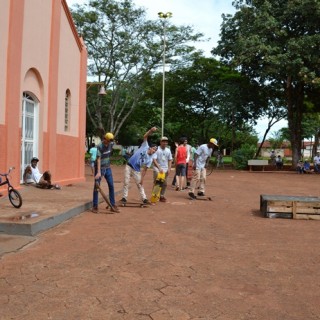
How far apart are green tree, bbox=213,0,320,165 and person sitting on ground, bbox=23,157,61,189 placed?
1650cm

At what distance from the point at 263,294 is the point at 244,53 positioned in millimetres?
22835

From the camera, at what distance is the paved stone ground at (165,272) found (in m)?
3.65

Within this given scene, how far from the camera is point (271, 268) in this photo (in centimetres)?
491

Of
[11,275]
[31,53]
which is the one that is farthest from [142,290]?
[31,53]

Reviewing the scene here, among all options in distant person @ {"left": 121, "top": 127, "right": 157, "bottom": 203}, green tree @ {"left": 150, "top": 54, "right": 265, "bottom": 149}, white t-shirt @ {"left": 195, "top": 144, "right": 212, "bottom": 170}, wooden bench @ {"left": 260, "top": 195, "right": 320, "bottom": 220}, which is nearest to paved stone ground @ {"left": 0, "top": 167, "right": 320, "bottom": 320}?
wooden bench @ {"left": 260, "top": 195, "right": 320, "bottom": 220}

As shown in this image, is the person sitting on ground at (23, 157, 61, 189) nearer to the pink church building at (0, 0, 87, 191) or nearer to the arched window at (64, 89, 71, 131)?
the pink church building at (0, 0, 87, 191)

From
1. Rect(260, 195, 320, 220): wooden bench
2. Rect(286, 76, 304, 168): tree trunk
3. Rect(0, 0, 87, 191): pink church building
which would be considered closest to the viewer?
Rect(260, 195, 320, 220): wooden bench

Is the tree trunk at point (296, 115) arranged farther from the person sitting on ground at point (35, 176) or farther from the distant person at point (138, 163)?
the distant person at point (138, 163)

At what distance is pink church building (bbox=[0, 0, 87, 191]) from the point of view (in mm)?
10312

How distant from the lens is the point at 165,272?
15.3 feet

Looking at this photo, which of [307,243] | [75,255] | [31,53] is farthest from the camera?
[31,53]

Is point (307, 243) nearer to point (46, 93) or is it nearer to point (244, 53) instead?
point (46, 93)

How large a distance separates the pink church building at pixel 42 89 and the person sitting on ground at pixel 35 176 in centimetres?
26

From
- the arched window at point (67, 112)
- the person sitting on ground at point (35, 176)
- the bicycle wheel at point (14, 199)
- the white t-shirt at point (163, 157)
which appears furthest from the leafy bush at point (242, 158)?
the bicycle wheel at point (14, 199)
